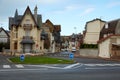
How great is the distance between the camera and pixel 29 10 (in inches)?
3477

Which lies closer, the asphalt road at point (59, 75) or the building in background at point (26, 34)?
the asphalt road at point (59, 75)

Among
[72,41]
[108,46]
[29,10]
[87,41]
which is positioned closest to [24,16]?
[29,10]

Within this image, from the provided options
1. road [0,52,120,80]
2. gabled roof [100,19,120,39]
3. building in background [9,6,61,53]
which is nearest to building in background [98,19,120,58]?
gabled roof [100,19,120,39]

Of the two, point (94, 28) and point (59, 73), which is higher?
point (94, 28)

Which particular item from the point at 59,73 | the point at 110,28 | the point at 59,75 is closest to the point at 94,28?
the point at 110,28

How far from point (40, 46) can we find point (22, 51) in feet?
25.8

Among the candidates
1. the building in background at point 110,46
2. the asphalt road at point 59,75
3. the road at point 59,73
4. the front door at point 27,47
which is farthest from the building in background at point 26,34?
the asphalt road at point 59,75

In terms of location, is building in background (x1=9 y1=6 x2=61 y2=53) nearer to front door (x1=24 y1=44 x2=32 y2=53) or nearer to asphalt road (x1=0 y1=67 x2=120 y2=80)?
front door (x1=24 y1=44 x2=32 y2=53)

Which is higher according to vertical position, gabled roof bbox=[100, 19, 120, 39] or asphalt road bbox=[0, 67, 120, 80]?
gabled roof bbox=[100, 19, 120, 39]

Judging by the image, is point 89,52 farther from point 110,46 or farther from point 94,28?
point 94,28

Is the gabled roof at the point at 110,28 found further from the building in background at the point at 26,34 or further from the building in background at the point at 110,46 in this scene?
the building in background at the point at 26,34

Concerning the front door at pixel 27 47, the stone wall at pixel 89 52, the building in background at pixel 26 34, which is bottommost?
the stone wall at pixel 89 52

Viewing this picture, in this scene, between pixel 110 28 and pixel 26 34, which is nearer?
pixel 110 28

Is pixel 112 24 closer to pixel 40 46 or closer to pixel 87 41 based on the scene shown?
pixel 87 41
